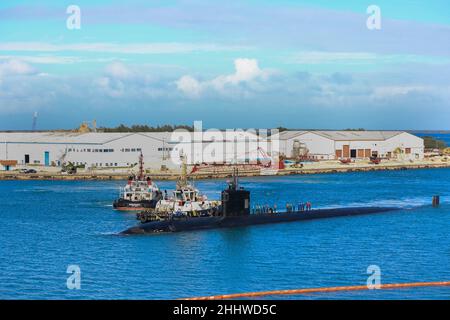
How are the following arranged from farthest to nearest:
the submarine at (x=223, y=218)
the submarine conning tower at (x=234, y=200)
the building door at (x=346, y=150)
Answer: the building door at (x=346, y=150)
the submarine conning tower at (x=234, y=200)
the submarine at (x=223, y=218)

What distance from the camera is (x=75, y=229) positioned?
3053cm

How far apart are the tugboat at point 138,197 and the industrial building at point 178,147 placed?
16.6 m

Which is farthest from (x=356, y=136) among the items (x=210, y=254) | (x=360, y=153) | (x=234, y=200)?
(x=210, y=254)

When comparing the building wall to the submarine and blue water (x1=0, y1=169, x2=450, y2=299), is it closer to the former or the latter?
blue water (x1=0, y1=169, x2=450, y2=299)

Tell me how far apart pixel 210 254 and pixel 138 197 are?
49.3 feet

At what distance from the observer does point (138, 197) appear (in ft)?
129

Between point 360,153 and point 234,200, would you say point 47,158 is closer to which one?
point 360,153

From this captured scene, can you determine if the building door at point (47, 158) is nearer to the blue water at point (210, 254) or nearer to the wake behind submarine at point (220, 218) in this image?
the blue water at point (210, 254)

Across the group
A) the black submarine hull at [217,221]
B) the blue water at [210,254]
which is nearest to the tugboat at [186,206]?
the black submarine hull at [217,221]

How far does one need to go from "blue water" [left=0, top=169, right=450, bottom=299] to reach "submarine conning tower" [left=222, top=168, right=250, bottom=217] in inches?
34.4

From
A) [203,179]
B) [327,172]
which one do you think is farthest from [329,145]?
[203,179]

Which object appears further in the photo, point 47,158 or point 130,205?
point 47,158

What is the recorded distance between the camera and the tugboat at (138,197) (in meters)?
38.4
